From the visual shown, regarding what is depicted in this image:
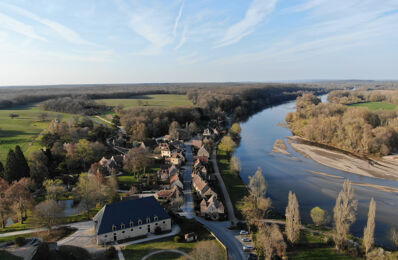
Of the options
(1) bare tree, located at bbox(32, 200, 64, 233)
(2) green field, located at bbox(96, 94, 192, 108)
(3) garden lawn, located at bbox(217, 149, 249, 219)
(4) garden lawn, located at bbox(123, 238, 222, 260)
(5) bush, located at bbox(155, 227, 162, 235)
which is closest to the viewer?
(4) garden lawn, located at bbox(123, 238, 222, 260)

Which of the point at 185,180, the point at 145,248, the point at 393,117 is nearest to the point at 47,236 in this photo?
the point at 145,248

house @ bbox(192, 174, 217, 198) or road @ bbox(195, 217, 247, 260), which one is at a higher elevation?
house @ bbox(192, 174, 217, 198)

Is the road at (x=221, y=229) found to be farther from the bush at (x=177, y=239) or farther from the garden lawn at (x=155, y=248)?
the bush at (x=177, y=239)

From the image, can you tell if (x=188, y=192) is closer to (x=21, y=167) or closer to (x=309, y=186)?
(x=309, y=186)

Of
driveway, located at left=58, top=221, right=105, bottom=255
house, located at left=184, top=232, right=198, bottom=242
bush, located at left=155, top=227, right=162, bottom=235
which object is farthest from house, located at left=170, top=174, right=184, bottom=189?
driveway, located at left=58, top=221, right=105, bottom=255

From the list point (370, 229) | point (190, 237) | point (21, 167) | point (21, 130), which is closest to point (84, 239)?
point (190, 237)

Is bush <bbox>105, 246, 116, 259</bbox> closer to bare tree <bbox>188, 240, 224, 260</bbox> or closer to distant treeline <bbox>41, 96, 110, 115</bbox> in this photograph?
bare tree <bbox>188, 240, 224, 260</bbox>

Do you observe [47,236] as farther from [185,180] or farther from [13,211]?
[185,180]
